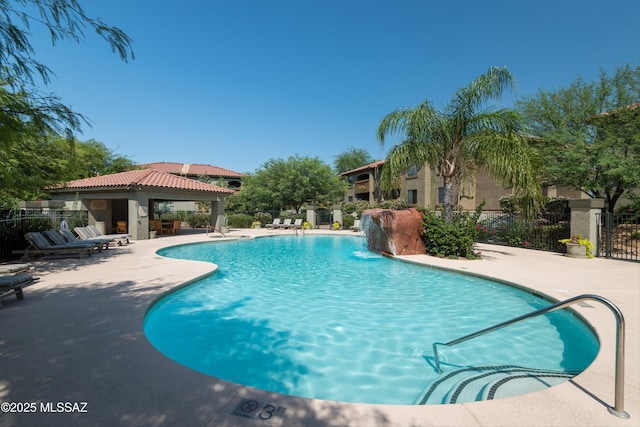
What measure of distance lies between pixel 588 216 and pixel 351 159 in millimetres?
54844

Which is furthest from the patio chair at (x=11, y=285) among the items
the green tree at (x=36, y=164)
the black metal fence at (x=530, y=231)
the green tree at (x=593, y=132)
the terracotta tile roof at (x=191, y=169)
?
the terracotta tile roof at (x=191, y=169)

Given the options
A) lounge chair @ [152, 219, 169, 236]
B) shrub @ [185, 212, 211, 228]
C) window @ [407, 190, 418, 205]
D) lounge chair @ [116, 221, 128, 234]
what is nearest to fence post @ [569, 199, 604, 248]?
window @ [407, 190, 418, 205]

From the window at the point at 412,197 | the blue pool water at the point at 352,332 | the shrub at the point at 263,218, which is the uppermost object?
the window at the point at 412,197

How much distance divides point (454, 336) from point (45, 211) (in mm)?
17546

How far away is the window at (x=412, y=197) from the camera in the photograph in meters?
32.1

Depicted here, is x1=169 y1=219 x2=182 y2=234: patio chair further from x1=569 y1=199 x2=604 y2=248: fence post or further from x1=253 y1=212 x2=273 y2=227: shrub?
x1=569 y1=199 x2=604 y2=248: fence post

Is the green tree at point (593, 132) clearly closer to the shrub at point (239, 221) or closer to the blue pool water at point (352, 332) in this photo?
the blue pool water at point (352, 332)

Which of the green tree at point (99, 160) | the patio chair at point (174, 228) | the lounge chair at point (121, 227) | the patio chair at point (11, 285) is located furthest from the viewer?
the green tree at point (99, 160)

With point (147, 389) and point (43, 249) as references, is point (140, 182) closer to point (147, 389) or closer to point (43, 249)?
point (43, 249)

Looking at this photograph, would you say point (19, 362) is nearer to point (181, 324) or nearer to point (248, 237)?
point (181, 324)

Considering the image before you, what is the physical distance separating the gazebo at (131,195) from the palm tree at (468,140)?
14.0 m

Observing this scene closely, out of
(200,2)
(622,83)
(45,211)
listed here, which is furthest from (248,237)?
(622,83)

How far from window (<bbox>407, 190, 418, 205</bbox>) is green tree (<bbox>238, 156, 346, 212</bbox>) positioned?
7365 mm

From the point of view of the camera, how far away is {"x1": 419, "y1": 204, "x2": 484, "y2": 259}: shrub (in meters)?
11.8
